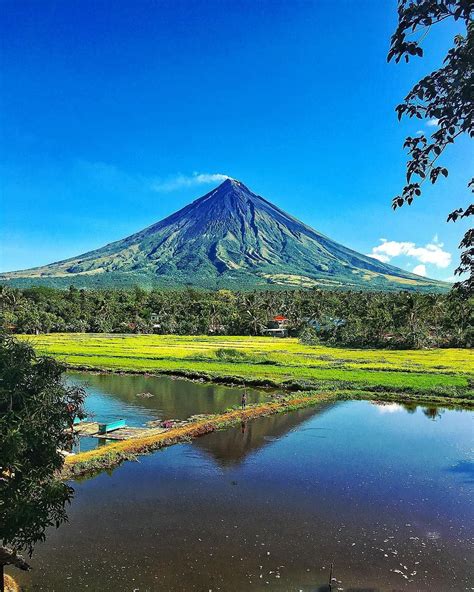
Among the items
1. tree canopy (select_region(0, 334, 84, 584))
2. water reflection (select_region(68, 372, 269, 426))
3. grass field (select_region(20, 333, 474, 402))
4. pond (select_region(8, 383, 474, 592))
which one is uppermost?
tree canopy (select_region(0, 334, 84, 584))

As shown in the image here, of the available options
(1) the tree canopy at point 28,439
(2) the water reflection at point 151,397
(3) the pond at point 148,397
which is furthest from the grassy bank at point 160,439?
(1) the tree canopy at point 28,439

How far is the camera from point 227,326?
78.1m

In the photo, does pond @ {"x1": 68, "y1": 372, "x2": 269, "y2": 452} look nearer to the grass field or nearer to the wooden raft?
the wooden raft

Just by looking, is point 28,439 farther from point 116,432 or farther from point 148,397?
point 148,397

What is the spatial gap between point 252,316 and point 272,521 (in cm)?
6316

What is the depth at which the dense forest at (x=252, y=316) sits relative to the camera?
60094 millimetres

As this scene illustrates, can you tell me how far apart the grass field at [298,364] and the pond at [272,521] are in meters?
13.0

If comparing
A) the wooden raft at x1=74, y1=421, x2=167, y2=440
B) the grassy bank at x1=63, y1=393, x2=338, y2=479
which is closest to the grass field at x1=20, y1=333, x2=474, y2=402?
the grassy bank at x1=63, y1=393, x2=338, y2=479

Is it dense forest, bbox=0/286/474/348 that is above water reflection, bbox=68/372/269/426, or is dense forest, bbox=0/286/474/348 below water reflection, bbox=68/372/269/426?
above

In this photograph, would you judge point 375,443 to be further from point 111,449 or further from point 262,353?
point 262,353

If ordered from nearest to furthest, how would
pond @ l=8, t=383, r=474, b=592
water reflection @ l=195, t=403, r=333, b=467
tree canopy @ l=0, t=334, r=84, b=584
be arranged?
tree canopy @ l=0, t=334, r=84, b=584 < pond @ l=8, t=383, r=474, b=592 < water reflection @ l=195, t=403, r=333, b=467

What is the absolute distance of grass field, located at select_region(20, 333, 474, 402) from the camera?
109 feet

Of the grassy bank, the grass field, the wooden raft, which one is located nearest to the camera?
the grassy bank

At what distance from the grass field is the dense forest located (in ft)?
19.0
